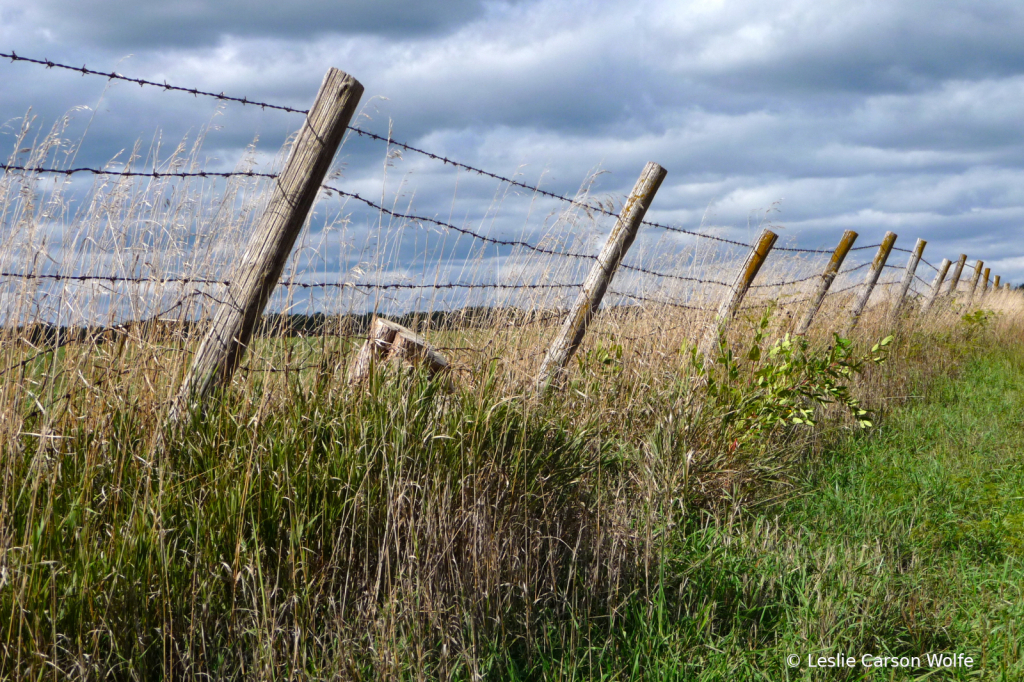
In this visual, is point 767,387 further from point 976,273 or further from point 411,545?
point 976,273

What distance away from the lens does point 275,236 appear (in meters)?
2.73

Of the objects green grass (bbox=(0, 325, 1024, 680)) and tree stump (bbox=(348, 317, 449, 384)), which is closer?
green grass (bbox=(0, 325, 1024, 680))

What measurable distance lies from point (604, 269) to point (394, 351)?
5.39ft

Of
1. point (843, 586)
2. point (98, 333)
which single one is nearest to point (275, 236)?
point (98, 333)

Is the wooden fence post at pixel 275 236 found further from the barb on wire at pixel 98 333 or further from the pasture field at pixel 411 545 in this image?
the barb on wire at pixel 98 333

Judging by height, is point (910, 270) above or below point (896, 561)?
above

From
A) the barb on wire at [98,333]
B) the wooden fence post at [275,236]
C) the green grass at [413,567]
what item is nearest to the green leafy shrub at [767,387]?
the green grass at [413,567]

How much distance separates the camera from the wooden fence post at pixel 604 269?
4.07 meters

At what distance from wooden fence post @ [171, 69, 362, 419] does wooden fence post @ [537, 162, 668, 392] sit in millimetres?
1670

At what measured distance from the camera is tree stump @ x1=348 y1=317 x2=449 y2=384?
9.56 feet

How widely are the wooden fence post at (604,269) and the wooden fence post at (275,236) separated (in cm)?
167

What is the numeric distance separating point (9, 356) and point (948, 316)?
12.3 meters

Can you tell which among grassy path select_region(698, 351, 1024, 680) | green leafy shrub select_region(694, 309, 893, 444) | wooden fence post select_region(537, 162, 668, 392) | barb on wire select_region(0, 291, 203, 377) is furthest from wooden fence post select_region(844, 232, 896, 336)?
barb on wire select_region(0, 291, 203, 377)

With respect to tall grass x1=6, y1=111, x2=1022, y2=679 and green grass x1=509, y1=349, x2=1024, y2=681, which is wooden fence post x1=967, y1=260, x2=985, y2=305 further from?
tall grass x1=6, y1=111, x2=1022, y2=679
